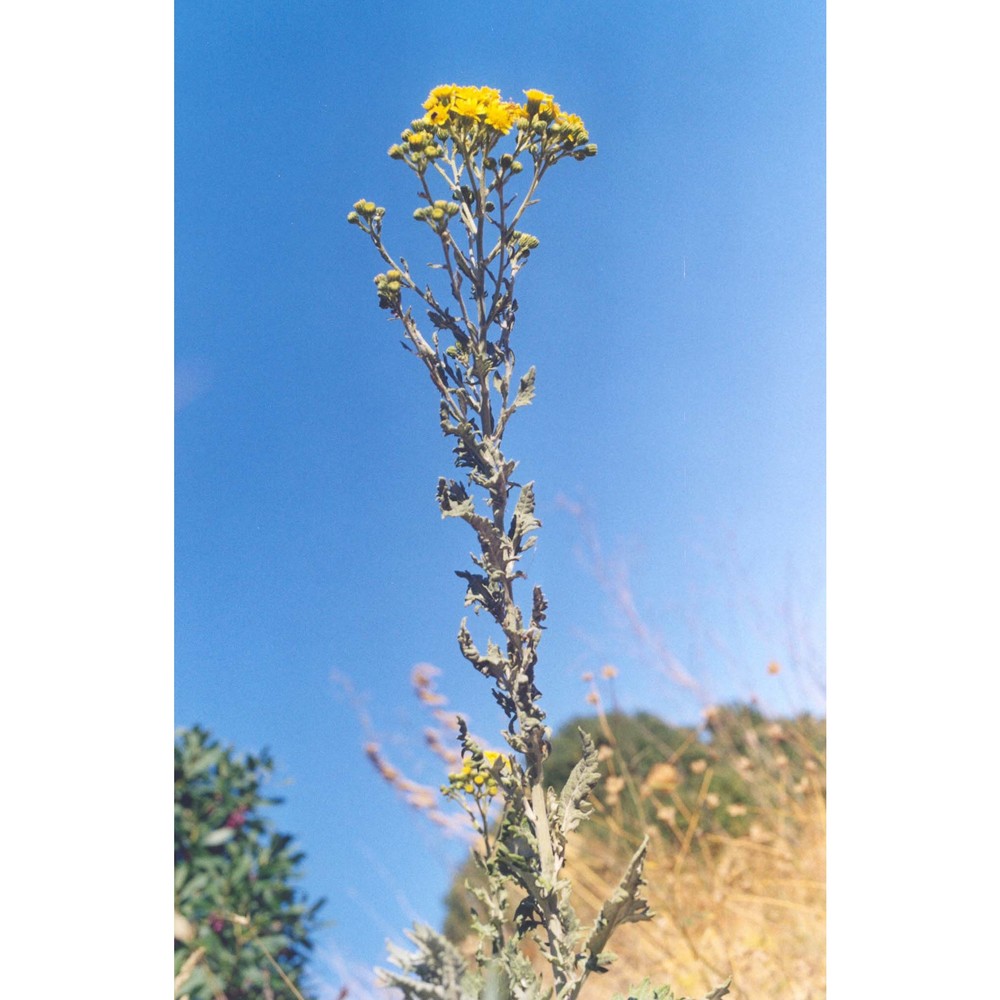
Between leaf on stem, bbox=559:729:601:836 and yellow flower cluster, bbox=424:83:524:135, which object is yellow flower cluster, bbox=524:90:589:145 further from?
leaf on stem, bbox=559:729:601:836

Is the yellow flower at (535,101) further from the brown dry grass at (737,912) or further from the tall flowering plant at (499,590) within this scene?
the brown dry grass at (737,912)

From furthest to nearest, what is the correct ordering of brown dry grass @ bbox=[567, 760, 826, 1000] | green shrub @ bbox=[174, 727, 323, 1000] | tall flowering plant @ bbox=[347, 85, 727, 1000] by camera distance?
brown dry grass @ bbox=[567, 760, 826, 1000] < green shrub @ bbox=[174, 727, 323, 1000] < tall flowering plant @ bbox=[347, 85, 727, 1000]

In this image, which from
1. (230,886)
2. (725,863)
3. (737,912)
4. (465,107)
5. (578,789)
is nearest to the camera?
(578,789)

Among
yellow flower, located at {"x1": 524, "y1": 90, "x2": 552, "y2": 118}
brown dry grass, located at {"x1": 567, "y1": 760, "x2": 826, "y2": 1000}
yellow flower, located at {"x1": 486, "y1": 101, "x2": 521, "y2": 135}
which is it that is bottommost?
brown dry grass, located at {"x1": 567, "y1": 760, "x2": 826, "y2": 1000}

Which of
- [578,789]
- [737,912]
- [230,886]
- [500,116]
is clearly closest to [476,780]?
[578,789]

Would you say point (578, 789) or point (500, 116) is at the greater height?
point (500, 116)

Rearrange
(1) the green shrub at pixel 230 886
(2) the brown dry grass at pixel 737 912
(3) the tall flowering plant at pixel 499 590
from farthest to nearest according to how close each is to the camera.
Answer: (2) the brown dry grass at pixel 737 912, (1) the green shrub at pixel 230 886, (3) the tall flowering plant at pixel 499 590

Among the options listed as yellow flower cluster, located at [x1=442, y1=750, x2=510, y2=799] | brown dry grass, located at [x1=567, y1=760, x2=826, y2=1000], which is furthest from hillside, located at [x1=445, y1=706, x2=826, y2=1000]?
yellow flower cluster, located at [x1=442, y1=750, x2=510, y2=799]

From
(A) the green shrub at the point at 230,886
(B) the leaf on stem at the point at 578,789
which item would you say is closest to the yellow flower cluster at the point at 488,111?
(B) the leaf on stem at the point at 578,789

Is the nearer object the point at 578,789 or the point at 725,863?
the point at 578,789

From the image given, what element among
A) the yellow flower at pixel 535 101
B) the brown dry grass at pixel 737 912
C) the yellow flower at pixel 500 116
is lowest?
the brown dry grass at pixel 737 912

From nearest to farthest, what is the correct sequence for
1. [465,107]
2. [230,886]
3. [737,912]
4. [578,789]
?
[578,789] < [465,107] < [230,886] < [737,912]

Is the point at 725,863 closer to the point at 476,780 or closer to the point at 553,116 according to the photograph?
the point at 476,780
